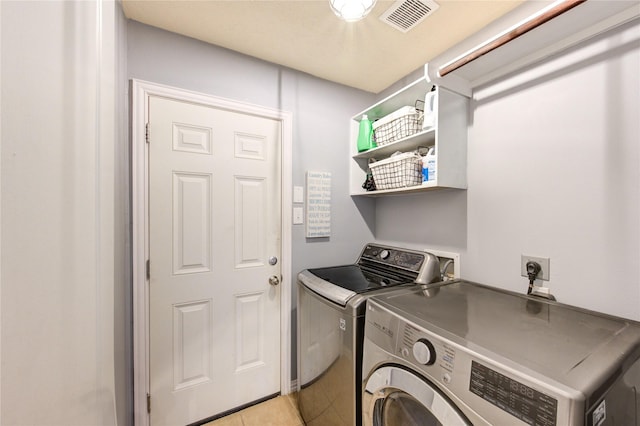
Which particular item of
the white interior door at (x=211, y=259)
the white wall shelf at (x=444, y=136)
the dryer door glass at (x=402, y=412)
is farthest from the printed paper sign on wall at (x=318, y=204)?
the dryer door glass at (x=402, y=412)

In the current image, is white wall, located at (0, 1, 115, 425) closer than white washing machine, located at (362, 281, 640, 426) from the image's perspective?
Yes

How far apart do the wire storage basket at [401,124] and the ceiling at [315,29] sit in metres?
0.41

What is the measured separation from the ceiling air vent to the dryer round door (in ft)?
5.40

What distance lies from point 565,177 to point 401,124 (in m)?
0.85

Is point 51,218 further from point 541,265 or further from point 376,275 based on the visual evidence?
point 541,265

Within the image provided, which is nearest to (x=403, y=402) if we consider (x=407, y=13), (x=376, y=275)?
(x=376, y=275)

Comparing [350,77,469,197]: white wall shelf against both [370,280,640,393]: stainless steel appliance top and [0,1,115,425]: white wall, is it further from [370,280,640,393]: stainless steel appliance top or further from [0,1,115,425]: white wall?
[0,1,115,425]: white wall

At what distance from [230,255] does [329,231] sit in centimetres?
78

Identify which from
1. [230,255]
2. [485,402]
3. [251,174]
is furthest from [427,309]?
[251,174]

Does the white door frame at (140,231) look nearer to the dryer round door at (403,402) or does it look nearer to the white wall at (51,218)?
the white wall at (51,218)

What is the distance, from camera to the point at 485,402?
610 mm

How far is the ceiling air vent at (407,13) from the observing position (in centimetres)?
120

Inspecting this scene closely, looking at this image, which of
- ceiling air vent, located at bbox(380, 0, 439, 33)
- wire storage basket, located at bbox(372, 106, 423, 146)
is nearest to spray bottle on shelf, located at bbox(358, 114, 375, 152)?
wire storage basket, located at bbox(372, 106, 423, 146)

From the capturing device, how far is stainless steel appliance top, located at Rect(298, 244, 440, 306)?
1268mm
